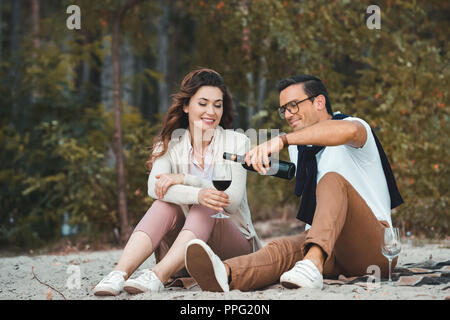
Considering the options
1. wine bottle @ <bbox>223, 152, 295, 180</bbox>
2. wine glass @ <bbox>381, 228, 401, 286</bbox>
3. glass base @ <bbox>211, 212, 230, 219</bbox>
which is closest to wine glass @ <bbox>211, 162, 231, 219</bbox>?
glass base @ <bbox>211, 212, 230, 219</bbox>

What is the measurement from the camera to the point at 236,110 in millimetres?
6891

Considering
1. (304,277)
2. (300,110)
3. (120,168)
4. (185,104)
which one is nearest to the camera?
(304,277)

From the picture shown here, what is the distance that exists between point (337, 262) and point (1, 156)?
5186 millimetres

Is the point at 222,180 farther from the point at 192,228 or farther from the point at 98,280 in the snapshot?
the point at 98,280

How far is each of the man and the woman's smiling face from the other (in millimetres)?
449

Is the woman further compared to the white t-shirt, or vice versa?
the white t-shirt

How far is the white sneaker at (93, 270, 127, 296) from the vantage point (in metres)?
2.75

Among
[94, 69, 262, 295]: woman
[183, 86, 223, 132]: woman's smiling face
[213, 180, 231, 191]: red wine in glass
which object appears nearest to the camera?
[94, 69, 262, 295]: woman

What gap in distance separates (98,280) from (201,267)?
3.75 ft

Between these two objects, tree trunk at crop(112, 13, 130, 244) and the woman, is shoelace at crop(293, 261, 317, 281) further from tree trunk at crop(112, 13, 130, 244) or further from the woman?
tree trunk at crop(112, 13, 130, 244)

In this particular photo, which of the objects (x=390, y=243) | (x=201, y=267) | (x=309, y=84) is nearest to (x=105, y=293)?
(x=201, y=267)

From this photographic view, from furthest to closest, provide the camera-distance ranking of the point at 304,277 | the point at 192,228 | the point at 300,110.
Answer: the point at 300,110, the point at 192,228, the point at 304,277

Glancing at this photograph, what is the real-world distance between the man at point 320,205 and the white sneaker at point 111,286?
1.35 ft
